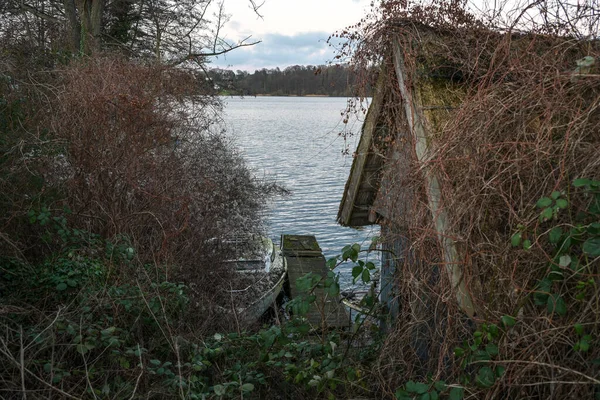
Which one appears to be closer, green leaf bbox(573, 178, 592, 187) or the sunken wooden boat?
green leaf bbox(573, 178, 592, 187)

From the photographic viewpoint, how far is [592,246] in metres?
2.87

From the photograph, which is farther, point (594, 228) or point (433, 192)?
point (433, 192)

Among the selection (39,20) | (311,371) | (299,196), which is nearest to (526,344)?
(311,371)

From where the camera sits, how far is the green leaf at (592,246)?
286 centimetres

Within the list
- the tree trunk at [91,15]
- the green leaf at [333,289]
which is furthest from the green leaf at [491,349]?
the tree trunk at [91,15]

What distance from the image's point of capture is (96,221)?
8039mm

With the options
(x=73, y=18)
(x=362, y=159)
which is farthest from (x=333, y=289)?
(x=73, y=18)

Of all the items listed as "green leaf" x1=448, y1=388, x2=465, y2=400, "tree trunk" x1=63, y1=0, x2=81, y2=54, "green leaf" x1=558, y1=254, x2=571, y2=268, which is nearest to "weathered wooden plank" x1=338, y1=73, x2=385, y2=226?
"green leaf" x1=558, y1=254, x2=571, y2=268

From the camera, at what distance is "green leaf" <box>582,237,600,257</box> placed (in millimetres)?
2859

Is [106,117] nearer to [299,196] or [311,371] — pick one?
[311,371]

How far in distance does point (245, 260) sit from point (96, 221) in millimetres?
6125

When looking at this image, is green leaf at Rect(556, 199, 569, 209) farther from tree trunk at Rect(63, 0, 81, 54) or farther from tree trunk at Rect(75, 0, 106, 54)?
tree trunk at Rect(63, 0, 81, 54)

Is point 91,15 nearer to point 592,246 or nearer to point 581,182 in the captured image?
point 581,182

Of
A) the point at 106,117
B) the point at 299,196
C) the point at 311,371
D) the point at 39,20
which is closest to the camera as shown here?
the point at 311,371
